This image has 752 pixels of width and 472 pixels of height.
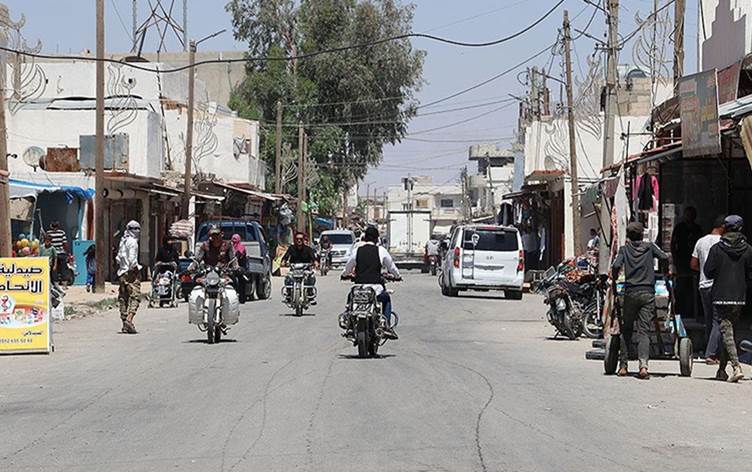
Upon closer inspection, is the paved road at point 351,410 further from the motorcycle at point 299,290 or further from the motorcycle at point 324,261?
the motorcycle at point 324,261

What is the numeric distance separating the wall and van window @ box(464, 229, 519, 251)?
32.7 ft

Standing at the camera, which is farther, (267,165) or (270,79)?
(267,165)

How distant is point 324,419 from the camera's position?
10938 mm

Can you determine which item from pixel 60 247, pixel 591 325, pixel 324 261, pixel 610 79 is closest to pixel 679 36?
pixel 610 79

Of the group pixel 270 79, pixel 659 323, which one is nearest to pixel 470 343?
pixel 659 323

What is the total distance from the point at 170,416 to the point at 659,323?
24.5ft

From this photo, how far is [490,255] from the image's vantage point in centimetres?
3475

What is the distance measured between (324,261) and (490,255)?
21987 millimetres

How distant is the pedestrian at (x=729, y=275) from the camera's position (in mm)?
14703

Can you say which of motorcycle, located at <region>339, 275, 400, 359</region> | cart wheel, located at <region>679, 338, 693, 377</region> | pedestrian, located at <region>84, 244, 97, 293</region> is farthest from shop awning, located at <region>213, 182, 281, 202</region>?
cart wheel, located at <region>679, 338, 693, 377</region>

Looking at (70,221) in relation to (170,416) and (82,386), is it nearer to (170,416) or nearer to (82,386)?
(82,386)

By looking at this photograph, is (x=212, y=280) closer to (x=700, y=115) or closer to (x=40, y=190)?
(x=700, y=115)

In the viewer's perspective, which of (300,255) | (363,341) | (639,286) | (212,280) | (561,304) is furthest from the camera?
(300,255)

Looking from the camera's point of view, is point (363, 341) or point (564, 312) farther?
Answer: point (564, 312)
